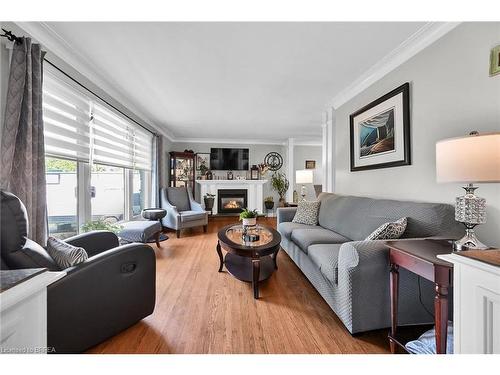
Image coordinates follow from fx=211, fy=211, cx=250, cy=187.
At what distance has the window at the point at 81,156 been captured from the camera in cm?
201

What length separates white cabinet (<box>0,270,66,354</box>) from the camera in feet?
1.94

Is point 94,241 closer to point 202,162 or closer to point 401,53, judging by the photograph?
point 401,53

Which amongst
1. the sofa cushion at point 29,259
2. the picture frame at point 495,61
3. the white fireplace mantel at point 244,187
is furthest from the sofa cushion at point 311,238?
the white fireplace mantel at point 244,187

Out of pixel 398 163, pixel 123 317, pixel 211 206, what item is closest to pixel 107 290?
pixel 123 317

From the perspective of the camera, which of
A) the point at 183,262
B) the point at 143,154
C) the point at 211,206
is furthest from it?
the point at 211,206

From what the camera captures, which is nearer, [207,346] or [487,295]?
[487,295]

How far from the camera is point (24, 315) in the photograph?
651mm

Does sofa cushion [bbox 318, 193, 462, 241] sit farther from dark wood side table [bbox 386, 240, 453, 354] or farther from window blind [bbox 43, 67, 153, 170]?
window blind [bbox 43, 67, 153, 170]

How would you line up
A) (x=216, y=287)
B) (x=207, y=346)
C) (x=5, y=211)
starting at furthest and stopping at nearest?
(x=216, y=287) → (x=207, y=346) → (x=5, y=211)

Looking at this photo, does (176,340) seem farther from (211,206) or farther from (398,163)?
(211,206)

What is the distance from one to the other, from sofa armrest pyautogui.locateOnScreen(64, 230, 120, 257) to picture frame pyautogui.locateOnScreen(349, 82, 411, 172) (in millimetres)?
2887

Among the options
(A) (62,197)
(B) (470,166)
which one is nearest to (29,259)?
(A) (62,197)
